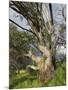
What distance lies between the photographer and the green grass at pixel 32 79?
1.51m

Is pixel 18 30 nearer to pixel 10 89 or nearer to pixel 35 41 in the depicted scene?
pixel 35 41

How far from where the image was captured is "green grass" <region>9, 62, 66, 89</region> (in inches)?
59.5

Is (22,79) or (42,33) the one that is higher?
(42,33)

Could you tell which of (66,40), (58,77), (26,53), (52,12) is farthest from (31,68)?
(52,12)

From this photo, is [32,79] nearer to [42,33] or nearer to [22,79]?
[22,79]

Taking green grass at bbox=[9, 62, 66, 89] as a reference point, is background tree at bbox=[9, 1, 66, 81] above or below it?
above

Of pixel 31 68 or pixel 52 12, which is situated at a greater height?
pixel 52 12

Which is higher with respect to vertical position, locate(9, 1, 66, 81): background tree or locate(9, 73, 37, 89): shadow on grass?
locate(9, 1, 66, 81): background tree

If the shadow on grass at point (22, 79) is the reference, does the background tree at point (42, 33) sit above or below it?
above

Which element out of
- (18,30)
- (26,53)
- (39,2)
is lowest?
(26,53)

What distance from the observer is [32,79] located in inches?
60.6

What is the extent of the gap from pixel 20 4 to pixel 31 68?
0.47 metres

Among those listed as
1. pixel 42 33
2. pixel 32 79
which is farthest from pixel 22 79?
pixel 42 33

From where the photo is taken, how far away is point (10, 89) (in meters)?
1.50
